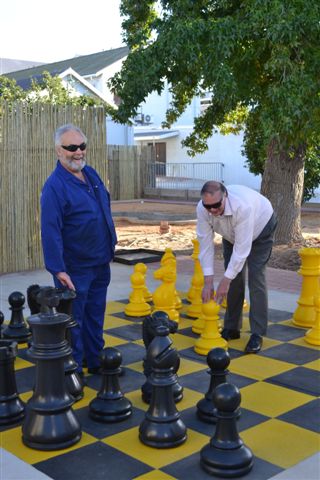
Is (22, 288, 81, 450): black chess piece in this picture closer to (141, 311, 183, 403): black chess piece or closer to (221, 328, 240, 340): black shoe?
(141, 311, 183, 403): black chess piece

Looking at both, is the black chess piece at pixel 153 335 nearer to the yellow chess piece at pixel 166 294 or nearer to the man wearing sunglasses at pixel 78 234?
the man wearing sunglasses at pixel 78 234

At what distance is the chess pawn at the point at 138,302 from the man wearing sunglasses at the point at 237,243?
1020 mm

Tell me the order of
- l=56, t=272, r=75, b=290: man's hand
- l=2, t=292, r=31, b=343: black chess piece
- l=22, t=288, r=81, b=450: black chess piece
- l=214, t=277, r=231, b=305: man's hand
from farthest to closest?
l=2, t=292, r=31, b=343: black chess piece, l=214, t=277, r=231, b=305: man's hand, l=56, t=272, r=75, b=290: man's hand, l=22, t=288, r=81, b=450: black chess piece

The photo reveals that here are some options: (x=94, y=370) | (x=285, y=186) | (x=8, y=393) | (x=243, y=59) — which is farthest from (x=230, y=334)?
(x=285, y=186)

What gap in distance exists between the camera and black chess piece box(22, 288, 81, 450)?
3.19 metres

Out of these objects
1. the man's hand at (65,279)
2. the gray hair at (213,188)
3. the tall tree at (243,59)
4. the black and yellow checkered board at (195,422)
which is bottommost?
the black and yellow checkered board at (195,422)

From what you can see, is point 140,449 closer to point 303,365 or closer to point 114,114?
point 303,365

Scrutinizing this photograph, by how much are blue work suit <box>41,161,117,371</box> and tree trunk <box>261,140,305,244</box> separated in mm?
6244

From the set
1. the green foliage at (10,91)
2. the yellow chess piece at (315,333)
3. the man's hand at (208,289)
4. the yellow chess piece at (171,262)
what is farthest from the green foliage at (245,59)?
the green foliage at (10,91)

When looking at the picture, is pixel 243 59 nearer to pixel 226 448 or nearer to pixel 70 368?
pixel 70 368

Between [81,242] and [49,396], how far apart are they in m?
1.25

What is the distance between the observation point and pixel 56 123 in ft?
27.7

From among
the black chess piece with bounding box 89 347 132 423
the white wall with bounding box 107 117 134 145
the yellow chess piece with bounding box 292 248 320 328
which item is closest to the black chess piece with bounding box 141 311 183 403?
the black chess piece with bounding box 89 347 132 423

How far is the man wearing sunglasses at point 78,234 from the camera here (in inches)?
159
